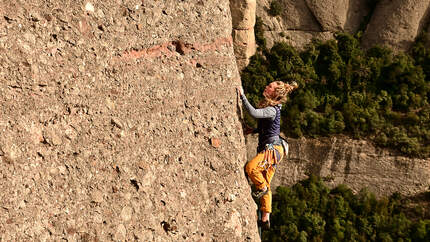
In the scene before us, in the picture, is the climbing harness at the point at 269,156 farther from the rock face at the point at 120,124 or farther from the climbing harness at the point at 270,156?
the rock face at the point at 120,124

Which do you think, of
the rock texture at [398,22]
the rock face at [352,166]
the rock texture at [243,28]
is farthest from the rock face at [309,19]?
the rock face at [352,166]

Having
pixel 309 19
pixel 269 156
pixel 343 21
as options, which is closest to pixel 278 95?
pixel 269 156

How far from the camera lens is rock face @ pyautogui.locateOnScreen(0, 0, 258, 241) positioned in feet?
9.23

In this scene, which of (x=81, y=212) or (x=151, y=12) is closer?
(x=81, y=212)

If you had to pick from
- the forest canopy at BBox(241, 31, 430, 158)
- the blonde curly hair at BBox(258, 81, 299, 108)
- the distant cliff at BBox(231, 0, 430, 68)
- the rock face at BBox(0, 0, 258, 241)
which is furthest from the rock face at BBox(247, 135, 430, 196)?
the rock face at BBox(0, 0, 258, 241)

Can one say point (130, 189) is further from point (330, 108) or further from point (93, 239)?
point (330, 108)

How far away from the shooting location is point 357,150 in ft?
51.9

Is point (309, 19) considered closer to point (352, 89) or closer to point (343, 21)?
point (343, 21)

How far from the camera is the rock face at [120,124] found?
2.81 m

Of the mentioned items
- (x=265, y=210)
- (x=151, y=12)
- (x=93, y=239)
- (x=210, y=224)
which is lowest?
(x=265, y=210)

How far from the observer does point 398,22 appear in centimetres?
1652

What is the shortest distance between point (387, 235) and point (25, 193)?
1395cm

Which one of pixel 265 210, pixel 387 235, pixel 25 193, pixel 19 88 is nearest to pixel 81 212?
pixel 25 193

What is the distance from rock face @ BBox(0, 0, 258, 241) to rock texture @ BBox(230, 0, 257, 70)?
1138 centimetres
